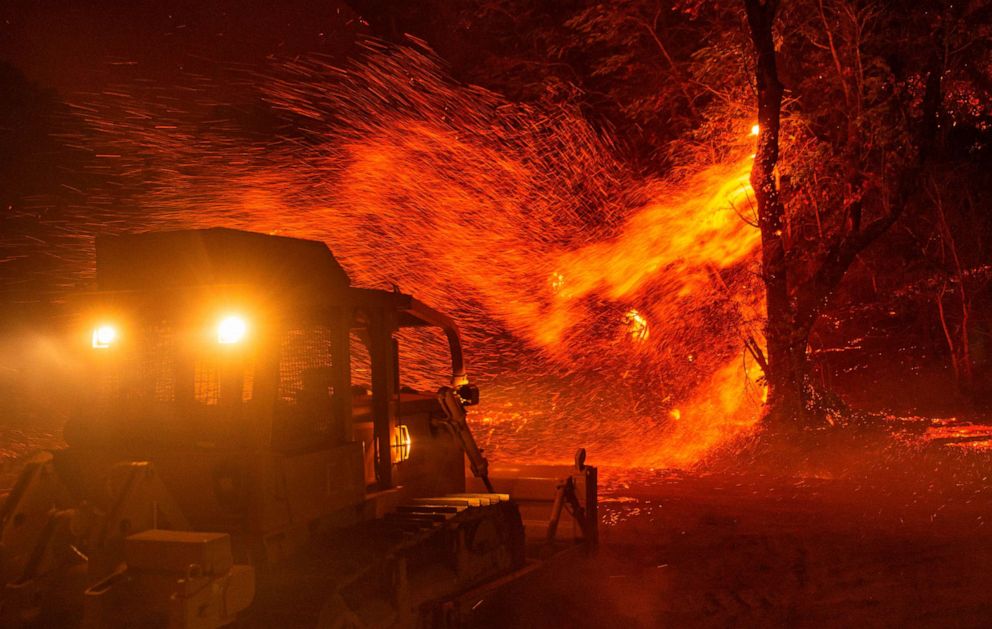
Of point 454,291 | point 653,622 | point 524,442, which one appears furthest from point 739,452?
point 653,622

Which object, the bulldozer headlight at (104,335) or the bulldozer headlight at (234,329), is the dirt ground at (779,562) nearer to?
the bulldozer headlight at (234,329)

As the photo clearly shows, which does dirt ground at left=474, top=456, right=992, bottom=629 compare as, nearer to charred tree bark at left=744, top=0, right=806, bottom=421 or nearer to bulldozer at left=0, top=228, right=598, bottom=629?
bulldozer at left=0, top=228, right=598, bottom=629

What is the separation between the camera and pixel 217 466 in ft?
17.3

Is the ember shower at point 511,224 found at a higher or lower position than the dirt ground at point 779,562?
higher

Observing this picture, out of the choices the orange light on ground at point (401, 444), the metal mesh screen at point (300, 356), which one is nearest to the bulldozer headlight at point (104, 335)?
the metal mesh screen at point (300, 356)

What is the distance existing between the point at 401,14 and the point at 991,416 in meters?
17.3

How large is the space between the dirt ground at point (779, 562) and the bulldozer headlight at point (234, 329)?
12.2 feet

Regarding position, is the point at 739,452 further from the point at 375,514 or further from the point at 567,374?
the point at 375,514

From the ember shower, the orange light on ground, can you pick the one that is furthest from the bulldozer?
the ember shower

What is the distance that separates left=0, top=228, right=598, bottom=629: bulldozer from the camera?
193 inches

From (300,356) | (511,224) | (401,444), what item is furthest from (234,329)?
(511,224)

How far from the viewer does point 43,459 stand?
5508 millimetres

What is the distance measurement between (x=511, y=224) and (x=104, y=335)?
1291 cm

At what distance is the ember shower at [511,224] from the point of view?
1422cm
